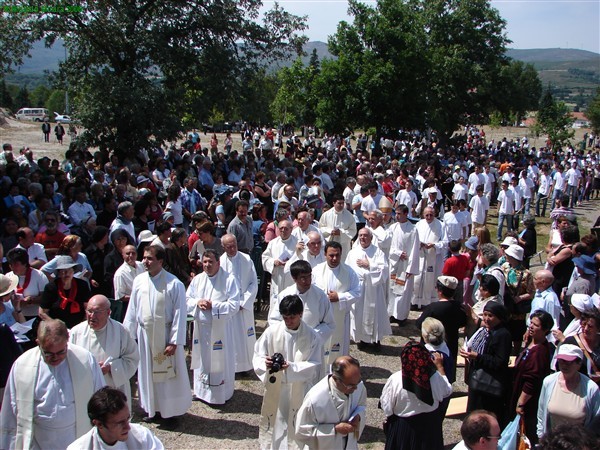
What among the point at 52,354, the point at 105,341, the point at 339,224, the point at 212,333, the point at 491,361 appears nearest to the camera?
the point at 52,354

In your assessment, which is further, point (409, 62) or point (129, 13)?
point (409, 62)

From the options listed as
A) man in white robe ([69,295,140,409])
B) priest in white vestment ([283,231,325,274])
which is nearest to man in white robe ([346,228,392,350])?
priest in white vestment ([283,231,325,274])

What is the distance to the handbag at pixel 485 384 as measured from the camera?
5359 millimetres

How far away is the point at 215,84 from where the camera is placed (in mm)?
15633

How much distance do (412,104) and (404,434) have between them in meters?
18.8

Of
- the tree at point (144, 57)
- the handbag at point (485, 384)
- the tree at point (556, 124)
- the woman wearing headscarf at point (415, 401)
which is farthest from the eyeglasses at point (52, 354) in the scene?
the tree at point (556, 124)

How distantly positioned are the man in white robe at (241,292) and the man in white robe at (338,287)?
0.82 m

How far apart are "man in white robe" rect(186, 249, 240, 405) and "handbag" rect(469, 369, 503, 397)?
2.72 m

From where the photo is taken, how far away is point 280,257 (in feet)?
27.6

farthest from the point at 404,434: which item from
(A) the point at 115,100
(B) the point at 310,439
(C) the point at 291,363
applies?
(A) the point at 115,100

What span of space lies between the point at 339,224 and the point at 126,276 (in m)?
4.61

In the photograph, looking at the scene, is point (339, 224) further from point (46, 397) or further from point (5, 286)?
point (46, 397)

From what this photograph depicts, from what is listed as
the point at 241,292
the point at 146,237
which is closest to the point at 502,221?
the point at 241,292

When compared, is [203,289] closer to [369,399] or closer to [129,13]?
[369,399]
